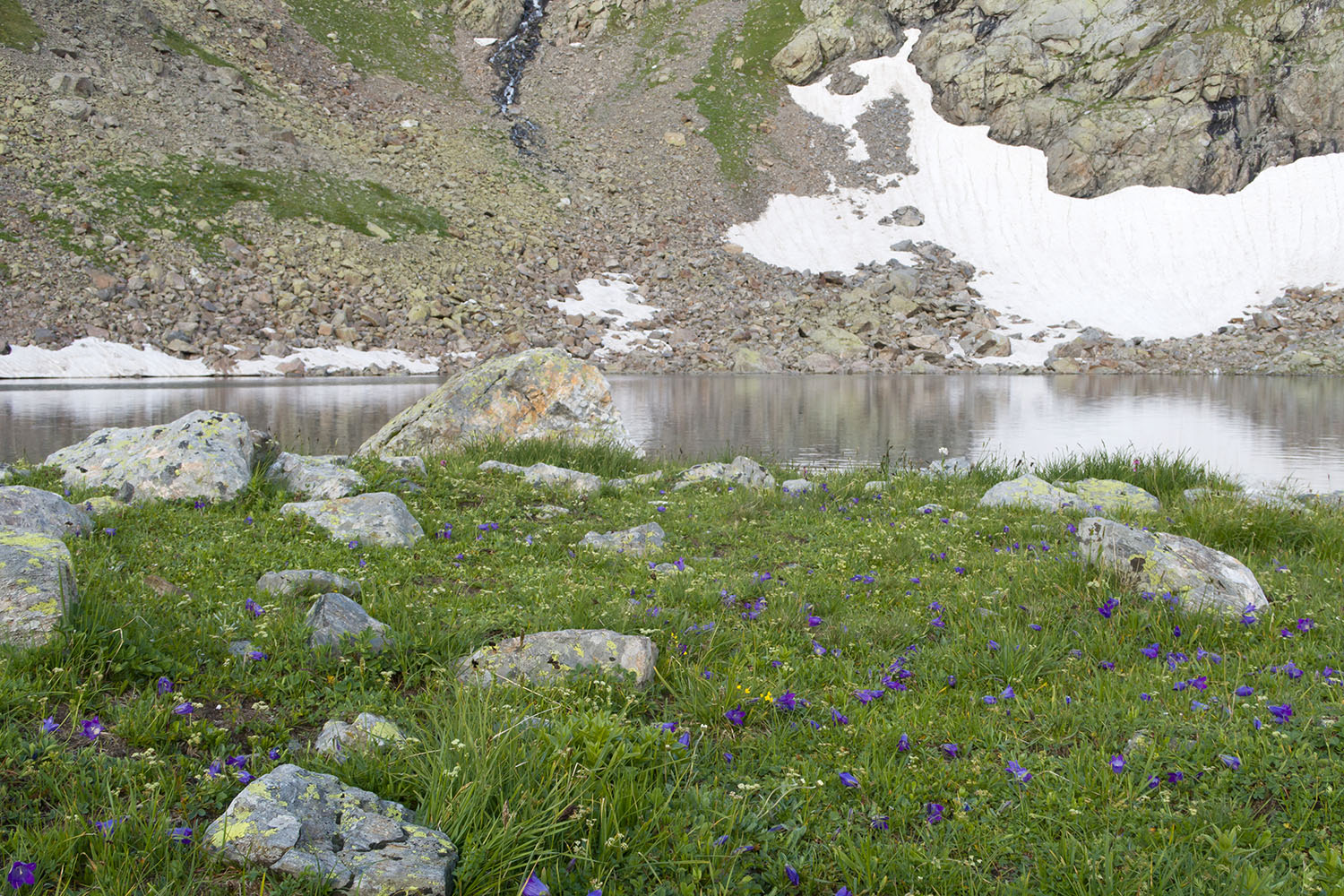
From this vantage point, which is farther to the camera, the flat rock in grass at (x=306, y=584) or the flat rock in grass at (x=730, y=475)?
the flat rock in grass at (x=730, y=475)

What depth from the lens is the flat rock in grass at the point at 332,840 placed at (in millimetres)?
2523

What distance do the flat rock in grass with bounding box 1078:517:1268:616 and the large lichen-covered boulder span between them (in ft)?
31.6

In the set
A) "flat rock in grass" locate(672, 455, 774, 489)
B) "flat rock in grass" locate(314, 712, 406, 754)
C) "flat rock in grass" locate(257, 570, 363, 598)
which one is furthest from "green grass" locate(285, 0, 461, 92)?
"flat rock in grass" locate(314, 712, 406, 754)

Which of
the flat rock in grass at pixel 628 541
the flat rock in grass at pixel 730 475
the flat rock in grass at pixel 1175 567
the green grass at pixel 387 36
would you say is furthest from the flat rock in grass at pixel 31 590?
the green grass at pixel 387 36

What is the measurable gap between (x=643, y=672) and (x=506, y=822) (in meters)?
1.53

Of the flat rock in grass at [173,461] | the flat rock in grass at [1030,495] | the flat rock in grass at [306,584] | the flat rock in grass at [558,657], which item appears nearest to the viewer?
the flat rock in grass at [558,657]

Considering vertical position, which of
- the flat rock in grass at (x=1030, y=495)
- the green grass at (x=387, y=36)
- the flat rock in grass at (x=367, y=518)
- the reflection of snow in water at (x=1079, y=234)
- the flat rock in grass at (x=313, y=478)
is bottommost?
the flat rock in grass at (x=1030, y=495)

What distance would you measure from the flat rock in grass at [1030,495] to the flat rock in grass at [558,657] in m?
6.22

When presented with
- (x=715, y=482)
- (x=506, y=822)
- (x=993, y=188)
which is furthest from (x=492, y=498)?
(x=993, y=188)

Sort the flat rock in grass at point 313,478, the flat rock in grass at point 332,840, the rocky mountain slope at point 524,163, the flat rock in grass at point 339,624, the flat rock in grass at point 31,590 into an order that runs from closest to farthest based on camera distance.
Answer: the flat rock in grass at point 332,840 → the flat rock in grass at point 31,590 → the flat rock in grass at point 339,624 → the flat rock in grass at point 313,478 → the rocky mountain slope at point 524,163

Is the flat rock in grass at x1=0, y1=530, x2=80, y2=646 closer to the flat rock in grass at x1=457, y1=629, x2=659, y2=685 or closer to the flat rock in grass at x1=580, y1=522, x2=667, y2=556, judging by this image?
the flat rock in grass at x1=457, y1=629, x2=659, y2=685

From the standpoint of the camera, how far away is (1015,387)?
1572 inches

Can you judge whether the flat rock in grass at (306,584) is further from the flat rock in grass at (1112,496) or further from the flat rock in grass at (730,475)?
the flat rock in grass at (1112,496)

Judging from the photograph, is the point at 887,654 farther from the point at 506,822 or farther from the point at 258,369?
the point at 258,369
